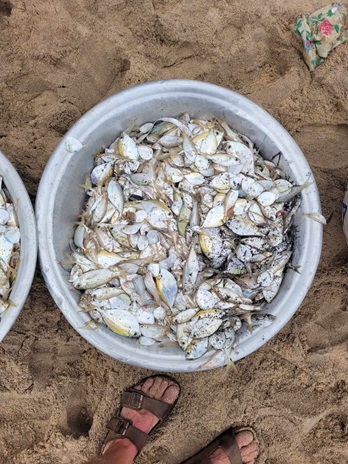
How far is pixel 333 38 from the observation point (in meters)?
1.54

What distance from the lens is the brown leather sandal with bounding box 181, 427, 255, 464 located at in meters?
1.58

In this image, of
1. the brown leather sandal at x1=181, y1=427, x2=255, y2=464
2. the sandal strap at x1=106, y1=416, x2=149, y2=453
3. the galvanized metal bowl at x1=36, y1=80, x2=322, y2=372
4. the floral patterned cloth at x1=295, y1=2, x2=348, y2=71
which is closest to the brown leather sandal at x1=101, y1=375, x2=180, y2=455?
the sandal strap at x1=106, y1=416, x2=149, y2=453

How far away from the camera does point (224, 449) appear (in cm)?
160

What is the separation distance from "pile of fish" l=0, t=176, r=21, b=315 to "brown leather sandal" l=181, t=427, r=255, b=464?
878 millimetres

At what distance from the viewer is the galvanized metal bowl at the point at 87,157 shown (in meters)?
1.27

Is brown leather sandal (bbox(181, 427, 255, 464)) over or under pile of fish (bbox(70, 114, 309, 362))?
under

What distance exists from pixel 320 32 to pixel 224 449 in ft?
4.80

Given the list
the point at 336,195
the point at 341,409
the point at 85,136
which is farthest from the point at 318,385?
the point at 85,136

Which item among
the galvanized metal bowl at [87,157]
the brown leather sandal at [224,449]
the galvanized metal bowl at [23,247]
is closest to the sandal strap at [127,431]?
the brown leather sandal at [224,449]

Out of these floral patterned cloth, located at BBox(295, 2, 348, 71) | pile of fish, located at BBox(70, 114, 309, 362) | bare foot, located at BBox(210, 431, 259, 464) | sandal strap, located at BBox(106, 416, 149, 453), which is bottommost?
bare foot, located at BBox(210, 431, 259, 464)

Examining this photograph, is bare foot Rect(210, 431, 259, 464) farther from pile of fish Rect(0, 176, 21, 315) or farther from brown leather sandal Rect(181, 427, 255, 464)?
pile of fish Rect(0, 176, 21, 315)

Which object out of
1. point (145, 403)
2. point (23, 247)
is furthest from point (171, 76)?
point (145, 403)

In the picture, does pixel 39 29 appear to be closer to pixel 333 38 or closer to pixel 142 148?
pixel 142 148

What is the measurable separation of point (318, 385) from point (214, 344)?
1.76 ft
